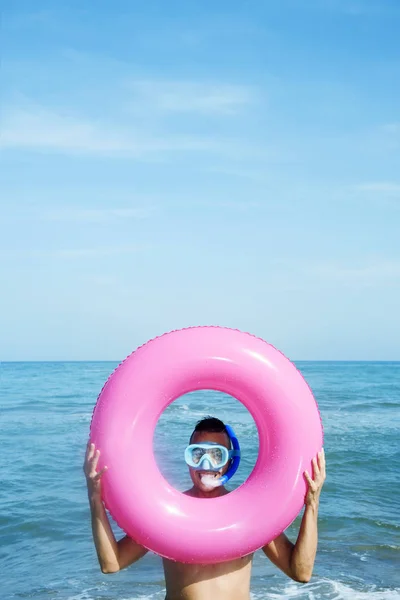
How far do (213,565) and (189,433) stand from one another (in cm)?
1081

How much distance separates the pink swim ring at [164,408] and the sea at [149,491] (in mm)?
130

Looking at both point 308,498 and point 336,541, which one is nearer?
point 308,498

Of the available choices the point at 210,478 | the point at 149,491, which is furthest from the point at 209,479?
the point at 149,491

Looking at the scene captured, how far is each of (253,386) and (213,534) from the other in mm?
566

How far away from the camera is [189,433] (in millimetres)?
13422

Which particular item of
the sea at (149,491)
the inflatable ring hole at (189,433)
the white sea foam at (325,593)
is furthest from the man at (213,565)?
the inflatable ring hole at (189,433)

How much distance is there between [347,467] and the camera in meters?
10.4

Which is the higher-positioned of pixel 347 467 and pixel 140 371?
pixel 140 371

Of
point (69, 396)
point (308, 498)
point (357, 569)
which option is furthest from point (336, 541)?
point (69, 396)

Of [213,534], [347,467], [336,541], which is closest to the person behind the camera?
[213,534]

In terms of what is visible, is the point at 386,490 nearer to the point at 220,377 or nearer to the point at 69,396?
the point at 220,377

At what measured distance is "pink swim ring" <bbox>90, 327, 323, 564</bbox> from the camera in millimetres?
2631

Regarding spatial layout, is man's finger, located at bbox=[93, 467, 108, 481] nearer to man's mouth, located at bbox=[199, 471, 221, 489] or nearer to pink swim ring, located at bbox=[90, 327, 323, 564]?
pink swim ring, located at bbox=[90, 327, 323, 564]

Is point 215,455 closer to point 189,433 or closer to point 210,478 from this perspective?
point 210,478
